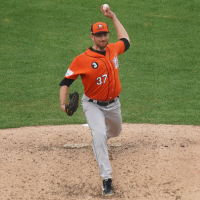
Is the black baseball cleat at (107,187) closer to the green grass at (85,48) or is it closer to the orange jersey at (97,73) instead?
the orange jersey at (97,73)

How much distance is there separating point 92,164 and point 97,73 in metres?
1.52

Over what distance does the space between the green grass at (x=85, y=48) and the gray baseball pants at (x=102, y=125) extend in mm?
2144

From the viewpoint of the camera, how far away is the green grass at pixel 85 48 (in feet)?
25.8

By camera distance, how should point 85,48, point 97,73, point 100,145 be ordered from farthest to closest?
point 85,48
point 97,73
point 100,145

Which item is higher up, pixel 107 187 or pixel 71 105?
pixel 71 105

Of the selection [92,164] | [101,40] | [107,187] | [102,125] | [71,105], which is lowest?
[92,164]

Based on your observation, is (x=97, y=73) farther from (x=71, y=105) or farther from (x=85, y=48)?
(x=85, y=48)

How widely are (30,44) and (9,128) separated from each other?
177 inches

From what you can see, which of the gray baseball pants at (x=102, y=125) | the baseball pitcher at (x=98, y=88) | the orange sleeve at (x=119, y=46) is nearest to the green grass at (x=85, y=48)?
the gray baseball pants at (x=102, y=125)

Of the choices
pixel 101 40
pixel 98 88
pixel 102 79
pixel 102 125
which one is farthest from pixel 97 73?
pixel 102 125

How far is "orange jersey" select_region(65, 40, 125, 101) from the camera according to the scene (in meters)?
4.77

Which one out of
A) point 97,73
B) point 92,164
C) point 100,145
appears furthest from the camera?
point 92,164

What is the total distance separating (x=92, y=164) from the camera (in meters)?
5.50

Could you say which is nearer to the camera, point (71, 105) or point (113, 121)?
point (71, 105)
